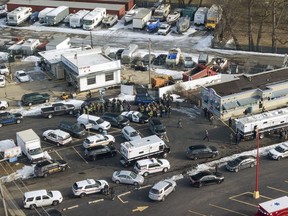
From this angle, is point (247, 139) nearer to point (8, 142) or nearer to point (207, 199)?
Result: point (207, 199)

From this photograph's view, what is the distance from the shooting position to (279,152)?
49219 millimetres

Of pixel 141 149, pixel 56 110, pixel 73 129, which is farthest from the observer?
pixel 56 110

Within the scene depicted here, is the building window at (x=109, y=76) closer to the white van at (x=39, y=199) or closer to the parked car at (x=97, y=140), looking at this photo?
the parked car at (x=97, y=140)

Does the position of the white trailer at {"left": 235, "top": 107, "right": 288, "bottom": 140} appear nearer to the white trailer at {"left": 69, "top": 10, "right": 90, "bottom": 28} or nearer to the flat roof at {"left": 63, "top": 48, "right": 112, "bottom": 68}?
the flat roof at {"left": 63, "top": 48, "right": 112, "bottom": 68}

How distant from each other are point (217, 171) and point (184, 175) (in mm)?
2795

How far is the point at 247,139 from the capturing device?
5256 cm

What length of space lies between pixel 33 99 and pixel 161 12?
32.5 meters

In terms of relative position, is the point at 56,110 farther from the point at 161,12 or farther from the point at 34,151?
the point at 161,12

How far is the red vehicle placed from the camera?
39906 mm

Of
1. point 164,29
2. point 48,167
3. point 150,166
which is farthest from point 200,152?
point 164,29

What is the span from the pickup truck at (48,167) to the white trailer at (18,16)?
43.7m

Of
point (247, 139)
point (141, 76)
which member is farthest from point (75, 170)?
point (141, 76)

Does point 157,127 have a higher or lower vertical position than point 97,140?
Result: higher

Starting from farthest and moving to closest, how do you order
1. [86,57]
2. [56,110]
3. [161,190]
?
[86,57] < [56,110] < [161,190]
